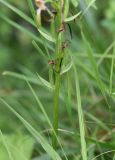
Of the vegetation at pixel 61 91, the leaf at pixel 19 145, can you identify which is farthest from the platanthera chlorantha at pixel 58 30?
the leaf at pixel 19 145

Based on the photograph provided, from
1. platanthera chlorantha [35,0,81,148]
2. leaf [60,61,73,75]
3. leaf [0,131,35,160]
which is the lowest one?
leaf [0,131,35,160]

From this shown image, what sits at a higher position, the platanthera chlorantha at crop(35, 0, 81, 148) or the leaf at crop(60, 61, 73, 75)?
the platanthera chlorantha at crop(35, 0, 81, 148)

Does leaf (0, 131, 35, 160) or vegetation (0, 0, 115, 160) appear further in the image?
leaf (0, 131, 35, 160)

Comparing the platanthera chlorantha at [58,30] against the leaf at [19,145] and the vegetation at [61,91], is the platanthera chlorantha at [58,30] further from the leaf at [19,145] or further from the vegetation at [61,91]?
the leaf at [19,145]

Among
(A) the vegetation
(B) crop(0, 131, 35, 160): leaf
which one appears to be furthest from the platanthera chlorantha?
(B) crop(0, 131, 35, 160): leaf

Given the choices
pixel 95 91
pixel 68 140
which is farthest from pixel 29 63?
pixel 68 140

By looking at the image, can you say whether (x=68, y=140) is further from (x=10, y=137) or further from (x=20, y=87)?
(x=20, y=87)

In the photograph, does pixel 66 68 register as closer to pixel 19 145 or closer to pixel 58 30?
pixel 58 30

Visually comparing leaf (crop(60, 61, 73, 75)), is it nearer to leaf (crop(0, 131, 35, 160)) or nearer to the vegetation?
the vegetation
